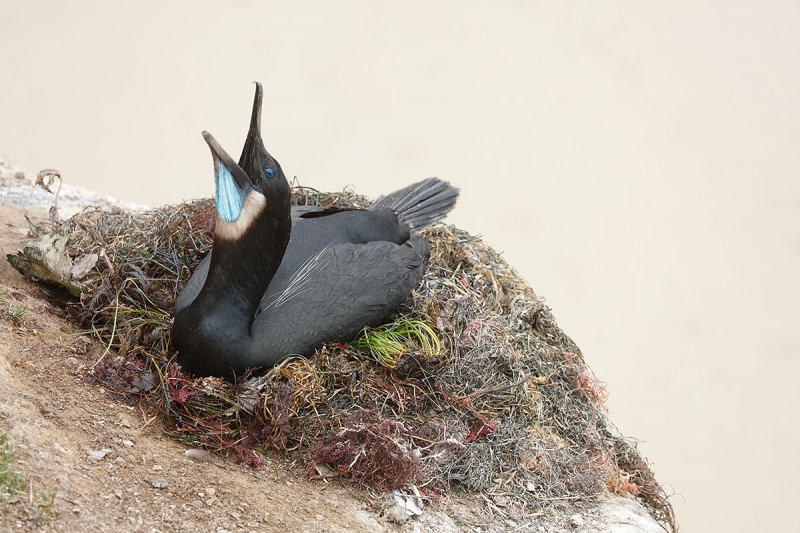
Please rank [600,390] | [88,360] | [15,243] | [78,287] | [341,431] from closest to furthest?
1. [341,431]
2. [88,360]
3. [78,287]
4. [15,243]
5. [600,390]

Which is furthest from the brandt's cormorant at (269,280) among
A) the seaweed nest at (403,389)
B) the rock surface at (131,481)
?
the rock surface at (131,481)

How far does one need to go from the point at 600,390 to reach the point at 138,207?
3991 mm

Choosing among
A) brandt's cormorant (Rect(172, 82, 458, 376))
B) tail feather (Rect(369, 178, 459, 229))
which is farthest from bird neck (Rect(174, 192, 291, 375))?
tail feather (Rect(369, 178, 459, 229))

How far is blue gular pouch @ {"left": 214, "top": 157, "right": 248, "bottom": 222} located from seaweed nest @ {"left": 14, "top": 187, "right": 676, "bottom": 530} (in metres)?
0.75

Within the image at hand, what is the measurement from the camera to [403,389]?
3.63m

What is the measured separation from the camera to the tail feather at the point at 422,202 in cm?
489

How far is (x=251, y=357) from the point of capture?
11.5ft

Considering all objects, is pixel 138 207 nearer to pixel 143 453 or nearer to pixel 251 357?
pixel 251 357

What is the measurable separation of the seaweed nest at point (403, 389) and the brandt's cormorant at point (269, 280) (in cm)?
11

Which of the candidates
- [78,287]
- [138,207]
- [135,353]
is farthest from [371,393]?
[138,207]

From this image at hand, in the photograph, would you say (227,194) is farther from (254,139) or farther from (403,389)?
(403,389)

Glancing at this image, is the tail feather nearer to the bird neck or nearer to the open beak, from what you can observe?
the bird neck

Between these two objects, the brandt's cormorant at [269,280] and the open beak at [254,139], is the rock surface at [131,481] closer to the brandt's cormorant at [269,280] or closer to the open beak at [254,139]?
the brandt's cormorant at [269,280]

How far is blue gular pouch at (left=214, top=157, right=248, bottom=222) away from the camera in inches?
129
